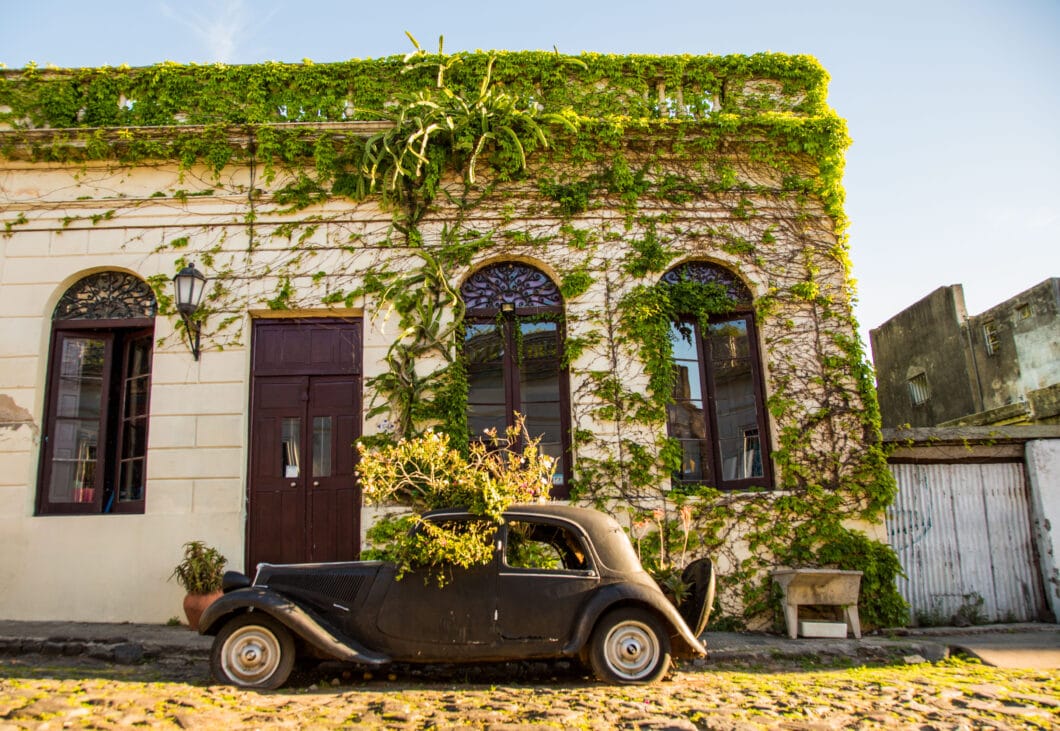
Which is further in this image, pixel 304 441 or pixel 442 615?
pixel 304 441

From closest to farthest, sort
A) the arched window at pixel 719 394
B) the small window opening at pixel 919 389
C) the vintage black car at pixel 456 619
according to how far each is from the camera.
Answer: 1. the vintage black car at pixel 456 619
2. the arched window at pixel 719 394
3. the small window opening at pixel 919 389

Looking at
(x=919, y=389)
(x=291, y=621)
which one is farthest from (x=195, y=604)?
(x=919, y=389)

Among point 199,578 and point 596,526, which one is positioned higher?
point 596,526

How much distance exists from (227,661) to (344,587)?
0.93 meters

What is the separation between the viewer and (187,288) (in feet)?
27.8

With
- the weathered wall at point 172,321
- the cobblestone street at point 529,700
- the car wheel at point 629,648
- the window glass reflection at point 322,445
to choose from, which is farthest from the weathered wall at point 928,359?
the car wheel at point 629,648

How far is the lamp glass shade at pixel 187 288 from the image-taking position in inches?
332

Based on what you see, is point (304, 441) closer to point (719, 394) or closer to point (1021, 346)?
point (719, 394)

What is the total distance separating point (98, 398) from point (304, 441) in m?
2.56

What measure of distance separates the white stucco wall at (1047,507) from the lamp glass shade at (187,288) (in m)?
9.69

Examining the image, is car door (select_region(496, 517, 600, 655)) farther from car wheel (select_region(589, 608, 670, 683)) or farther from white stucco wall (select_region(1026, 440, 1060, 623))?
white stucco wall (select_region(1026, 440, 1060, 623))

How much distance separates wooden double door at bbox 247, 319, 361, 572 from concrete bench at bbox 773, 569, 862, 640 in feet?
15.0

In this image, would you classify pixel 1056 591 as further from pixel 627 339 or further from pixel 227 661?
pixel 227 661

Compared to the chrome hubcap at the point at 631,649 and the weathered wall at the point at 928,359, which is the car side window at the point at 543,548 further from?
the weathered wall at the point at 928,359
